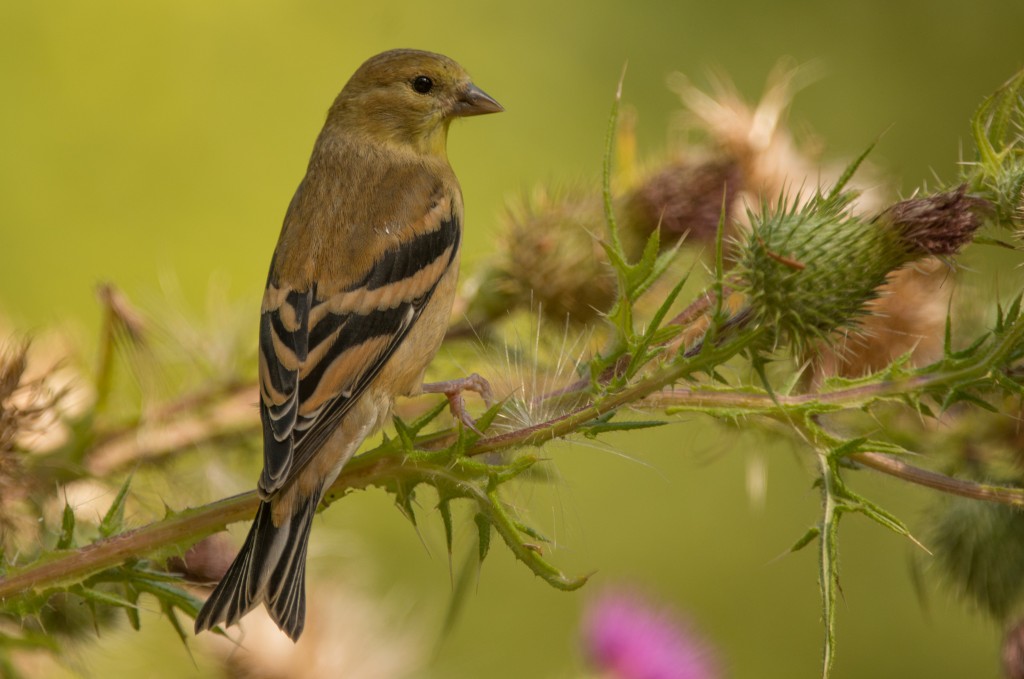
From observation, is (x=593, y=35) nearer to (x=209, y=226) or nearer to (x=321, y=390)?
(x=209, y=226)

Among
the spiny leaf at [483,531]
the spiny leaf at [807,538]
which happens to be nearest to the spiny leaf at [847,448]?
the spiny leaf at [807,538]

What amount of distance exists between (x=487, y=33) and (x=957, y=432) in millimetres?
3463

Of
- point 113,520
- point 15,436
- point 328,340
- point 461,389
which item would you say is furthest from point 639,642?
point 15,436

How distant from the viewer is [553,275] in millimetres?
2807

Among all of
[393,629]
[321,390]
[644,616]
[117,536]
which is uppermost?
[321,390]

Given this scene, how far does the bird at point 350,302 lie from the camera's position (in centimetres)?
207

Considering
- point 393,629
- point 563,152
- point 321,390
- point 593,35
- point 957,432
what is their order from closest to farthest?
point 321,390 → point 957,432 → point 393,629 → point 563,152 → point 593,35

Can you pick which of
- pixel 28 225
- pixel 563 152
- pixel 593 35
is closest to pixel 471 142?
pixel 563 152

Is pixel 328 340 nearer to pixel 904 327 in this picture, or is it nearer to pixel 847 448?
pixel 847 448

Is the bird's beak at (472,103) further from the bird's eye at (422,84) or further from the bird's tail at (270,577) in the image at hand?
the bird's tail at (270,577)

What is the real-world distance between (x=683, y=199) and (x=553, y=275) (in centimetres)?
34

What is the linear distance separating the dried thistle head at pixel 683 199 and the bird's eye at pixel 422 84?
0.58 m

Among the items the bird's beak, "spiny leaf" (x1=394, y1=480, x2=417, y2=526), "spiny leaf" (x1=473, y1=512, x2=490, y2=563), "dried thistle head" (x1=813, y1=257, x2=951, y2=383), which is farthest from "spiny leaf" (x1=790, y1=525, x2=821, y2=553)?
the bird's beak

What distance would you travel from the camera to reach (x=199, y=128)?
4738 millimetres
